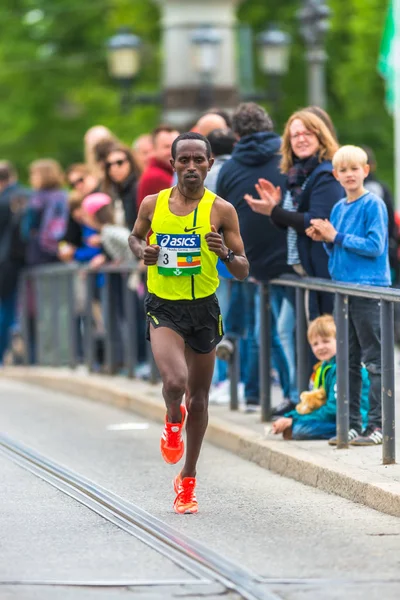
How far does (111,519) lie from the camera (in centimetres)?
891

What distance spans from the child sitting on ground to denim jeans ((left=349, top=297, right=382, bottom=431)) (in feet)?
0.25

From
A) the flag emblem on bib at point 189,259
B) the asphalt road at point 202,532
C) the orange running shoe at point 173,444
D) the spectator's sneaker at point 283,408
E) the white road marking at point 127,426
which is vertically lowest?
the white road marking at point 127,426

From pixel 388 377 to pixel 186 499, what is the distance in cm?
129

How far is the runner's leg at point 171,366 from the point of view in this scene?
352 inches

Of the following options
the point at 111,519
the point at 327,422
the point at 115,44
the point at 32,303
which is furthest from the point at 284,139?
the point at 115,44

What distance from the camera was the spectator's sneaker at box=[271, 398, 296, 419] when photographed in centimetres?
1182

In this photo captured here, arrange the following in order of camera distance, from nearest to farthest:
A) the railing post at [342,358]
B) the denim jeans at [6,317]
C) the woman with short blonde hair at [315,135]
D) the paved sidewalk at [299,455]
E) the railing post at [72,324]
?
1. the paved sidewalk at [299,455]
2. the railing post at [342,358]
3. the woman with short blonde hair at [315,135]
4. the railing post at [72,324]
5. the denim jeans at [6,317]

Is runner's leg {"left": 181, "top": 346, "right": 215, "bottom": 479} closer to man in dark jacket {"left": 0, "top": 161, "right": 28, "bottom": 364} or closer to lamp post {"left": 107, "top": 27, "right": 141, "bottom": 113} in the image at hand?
man in dark jacket {"left": 0, "top": 161, "right": 28, "bottom": 364}

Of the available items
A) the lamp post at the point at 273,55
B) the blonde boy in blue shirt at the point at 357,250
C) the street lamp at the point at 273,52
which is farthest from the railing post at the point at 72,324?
the street lamp at the point at 273,52

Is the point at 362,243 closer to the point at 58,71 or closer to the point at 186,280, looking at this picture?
the point at 186,280

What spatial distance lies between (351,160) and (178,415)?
2.24 m

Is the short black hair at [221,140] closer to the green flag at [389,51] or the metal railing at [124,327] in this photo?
the metal railing at [124,327]

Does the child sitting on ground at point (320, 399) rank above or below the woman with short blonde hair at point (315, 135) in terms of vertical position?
below

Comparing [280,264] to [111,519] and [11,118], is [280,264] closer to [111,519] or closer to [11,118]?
[111,519]
